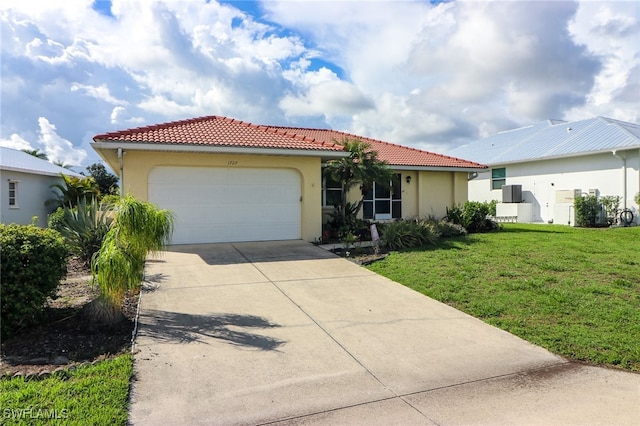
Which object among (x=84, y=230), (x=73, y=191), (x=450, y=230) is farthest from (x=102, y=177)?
(x=450, y=230)

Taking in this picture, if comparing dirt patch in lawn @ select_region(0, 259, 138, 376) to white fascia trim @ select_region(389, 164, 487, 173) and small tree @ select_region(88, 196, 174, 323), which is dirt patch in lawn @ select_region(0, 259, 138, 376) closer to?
small tree @ select_region(88, 196, 174, 323)

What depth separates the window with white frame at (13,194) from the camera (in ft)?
62.5

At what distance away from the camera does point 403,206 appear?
17125 mm

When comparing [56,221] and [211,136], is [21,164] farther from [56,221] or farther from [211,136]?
[211,136]

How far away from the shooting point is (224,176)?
40.9 feet

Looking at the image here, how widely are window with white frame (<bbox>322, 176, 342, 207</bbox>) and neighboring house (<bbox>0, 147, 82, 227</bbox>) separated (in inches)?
560

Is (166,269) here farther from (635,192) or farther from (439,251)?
(635,192)

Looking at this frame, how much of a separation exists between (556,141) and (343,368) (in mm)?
23688

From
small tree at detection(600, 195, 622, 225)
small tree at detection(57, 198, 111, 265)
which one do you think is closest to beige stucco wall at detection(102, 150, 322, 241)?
small tree at detection(57, 198, 111, 265)

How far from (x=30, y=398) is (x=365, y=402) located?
2.93m

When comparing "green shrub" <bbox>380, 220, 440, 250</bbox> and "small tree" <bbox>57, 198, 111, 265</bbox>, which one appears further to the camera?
"green shrub" <bbox>380, 220, 440, 250</bbox>

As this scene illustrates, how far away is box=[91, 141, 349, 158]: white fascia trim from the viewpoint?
10.8 m

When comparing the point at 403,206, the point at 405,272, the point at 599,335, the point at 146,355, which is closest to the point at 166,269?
the point at 146,355

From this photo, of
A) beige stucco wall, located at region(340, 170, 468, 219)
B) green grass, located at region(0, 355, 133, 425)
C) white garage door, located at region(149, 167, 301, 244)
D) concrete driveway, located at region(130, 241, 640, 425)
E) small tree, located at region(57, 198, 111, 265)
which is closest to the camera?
green grass, located at region(0, 355, 133, 425)
